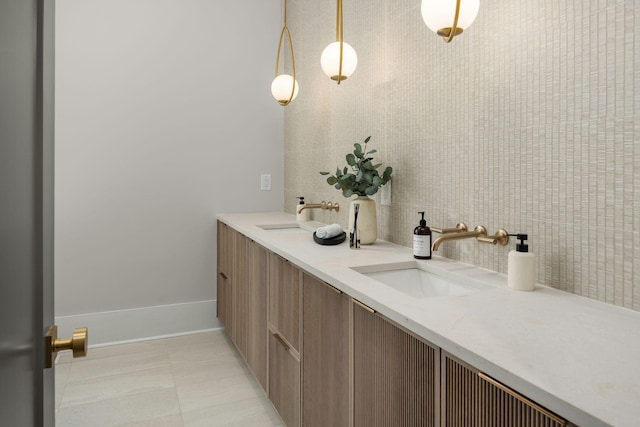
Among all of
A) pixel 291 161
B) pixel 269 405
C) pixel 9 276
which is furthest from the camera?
pixel 291 161

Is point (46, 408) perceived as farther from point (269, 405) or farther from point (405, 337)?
point (269, 405)

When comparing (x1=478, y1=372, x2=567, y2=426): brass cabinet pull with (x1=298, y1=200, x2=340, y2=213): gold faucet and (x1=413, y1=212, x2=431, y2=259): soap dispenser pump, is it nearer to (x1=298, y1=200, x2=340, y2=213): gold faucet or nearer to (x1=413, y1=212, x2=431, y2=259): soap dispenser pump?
(x1=413, y1=212, x2=431, y2=259): soap dispenser pump

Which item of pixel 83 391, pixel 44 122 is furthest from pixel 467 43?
pixel 83 391

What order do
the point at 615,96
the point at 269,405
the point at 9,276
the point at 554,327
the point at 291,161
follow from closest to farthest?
1. the point at 9,276
2. the point at 554,327
3. the point at 615,96
4. the point at 269,405
5. the point at 291,161

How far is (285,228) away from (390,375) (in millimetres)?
1752

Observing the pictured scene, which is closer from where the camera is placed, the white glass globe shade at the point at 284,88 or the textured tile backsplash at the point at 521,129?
the textured tile backsplash at the point at 521,129

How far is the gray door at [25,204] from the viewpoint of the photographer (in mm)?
420

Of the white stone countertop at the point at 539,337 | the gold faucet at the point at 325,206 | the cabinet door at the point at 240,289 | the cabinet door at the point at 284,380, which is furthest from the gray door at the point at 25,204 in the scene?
the gold faucet at the point at 325,206

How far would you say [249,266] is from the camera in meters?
2.26

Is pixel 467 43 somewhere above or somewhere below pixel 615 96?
above

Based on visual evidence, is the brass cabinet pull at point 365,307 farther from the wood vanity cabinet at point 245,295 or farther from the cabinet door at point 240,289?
the cabinet door at point 240,289

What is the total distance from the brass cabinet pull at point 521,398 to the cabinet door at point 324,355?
1.79ft

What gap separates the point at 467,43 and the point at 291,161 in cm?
188

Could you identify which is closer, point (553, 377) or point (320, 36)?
point (553, 377)
